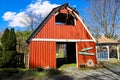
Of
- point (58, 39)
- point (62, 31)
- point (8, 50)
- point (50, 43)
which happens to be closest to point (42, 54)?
point (50, 43)

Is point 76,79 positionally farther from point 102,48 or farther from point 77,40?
point 102,48

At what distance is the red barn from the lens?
1917 centimetres

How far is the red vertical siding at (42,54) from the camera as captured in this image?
62.1ft

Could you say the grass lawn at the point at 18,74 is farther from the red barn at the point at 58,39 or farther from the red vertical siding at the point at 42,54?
the red barn at the point at 58,39

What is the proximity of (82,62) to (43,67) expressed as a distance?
14.9 feet

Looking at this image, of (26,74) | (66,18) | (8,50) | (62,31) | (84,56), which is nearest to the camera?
(26,74)

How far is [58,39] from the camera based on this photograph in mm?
20438

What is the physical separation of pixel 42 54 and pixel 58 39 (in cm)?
234

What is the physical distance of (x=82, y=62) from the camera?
2152cm

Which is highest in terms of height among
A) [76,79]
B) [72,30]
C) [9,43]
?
[72,30]

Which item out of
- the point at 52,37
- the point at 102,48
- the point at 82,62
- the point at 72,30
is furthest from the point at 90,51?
the point at 102,48

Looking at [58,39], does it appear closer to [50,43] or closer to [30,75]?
[50,43]

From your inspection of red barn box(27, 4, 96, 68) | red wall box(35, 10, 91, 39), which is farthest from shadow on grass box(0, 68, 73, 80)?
red wall box(35, 10, 91, 39)

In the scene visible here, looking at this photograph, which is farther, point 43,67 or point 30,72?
point 43,67
